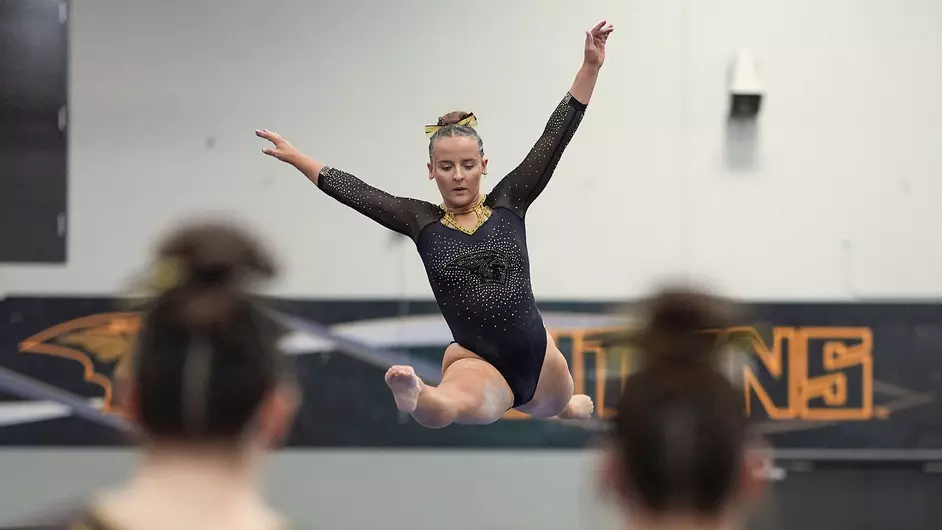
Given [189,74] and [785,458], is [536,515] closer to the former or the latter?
[785,458]

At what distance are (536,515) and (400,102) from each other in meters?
2.68

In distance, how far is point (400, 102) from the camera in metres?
6.23

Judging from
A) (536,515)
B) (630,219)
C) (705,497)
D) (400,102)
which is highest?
(400,102)

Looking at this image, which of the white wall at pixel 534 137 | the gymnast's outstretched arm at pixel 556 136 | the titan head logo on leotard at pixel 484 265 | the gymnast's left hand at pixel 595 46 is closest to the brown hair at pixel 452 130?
the gymnast's outstretched arm at pixel 556 136

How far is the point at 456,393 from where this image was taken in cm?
327

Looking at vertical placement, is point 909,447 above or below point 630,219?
below

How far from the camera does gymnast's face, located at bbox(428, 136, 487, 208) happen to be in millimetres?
3564

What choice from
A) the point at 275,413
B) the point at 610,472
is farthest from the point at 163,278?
the point at 610,472

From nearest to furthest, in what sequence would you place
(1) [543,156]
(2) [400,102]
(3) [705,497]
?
(3) [705,497] < (1) [543,156] < (2) [400,102]

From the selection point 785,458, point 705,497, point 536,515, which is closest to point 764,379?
point 785,458

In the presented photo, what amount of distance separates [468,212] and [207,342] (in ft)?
8.73

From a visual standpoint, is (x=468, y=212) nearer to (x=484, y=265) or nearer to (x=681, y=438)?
(x=484, y=265)

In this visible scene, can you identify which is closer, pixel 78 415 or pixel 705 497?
pixel 705 497

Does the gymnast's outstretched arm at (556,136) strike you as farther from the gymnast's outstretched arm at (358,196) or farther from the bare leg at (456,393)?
the bare leg at (456,393)
